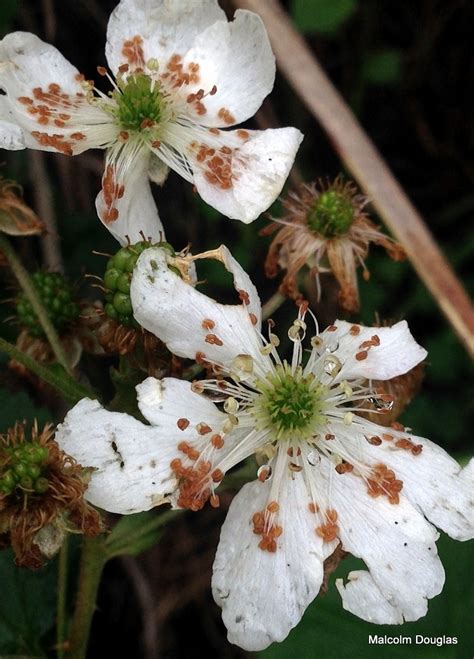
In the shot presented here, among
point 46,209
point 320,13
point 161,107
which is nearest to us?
point 161,107

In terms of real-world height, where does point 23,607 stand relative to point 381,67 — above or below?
below

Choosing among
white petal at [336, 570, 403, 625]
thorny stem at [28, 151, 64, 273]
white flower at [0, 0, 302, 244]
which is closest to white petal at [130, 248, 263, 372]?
white flower at [0, 0, 302, 244]

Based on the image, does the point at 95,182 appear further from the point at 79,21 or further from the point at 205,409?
the point at 205,409

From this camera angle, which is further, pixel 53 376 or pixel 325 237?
pixel 325 237

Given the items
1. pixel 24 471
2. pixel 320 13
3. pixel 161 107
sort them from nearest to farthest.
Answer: pixel 24 471 < pixel 161 107 < pixel 320 13

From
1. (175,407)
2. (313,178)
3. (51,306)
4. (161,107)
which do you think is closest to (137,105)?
(161,107)

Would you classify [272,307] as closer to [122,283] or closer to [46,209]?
[122,283]
